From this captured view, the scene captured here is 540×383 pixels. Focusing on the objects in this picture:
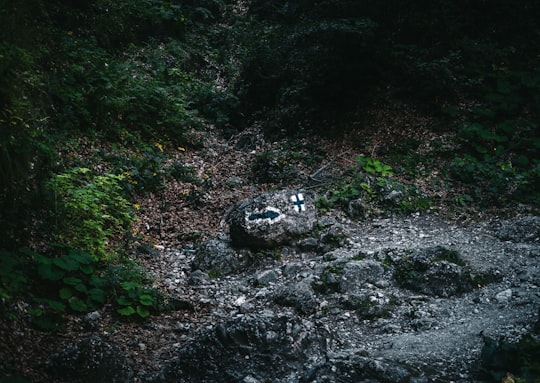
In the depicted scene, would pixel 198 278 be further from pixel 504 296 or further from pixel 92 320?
pixel 504 296

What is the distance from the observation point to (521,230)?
20.4 feet

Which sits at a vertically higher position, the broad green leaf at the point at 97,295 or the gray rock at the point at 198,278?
the broad green leaf at the point at 97,295

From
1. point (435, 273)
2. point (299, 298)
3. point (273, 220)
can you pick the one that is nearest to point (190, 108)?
point (273, 220)

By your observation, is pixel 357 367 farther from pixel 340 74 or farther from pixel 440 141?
pixel 340 74

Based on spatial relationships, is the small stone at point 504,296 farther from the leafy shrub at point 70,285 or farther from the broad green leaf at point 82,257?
the broad green leaf at point 82,257

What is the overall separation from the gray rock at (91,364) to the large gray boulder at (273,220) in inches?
101

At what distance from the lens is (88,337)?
4.13 metres

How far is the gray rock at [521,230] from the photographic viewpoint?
6.11 m

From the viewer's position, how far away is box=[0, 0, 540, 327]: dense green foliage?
4781mm

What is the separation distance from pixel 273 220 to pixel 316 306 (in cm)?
154

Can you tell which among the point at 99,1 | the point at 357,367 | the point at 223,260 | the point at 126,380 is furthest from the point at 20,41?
the point at 99,1

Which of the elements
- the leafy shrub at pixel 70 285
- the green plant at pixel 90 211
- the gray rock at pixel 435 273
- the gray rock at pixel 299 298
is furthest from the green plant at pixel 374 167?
the leafy shrub at pixel 70 285

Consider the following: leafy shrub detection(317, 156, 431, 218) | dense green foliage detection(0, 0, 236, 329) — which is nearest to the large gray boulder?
leafy shrub detection(317, 156, 431, 218)

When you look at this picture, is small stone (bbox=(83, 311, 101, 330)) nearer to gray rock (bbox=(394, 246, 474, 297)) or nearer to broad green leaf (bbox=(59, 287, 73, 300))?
broad green leaf (bbox=(59, 287, 73, 300))
